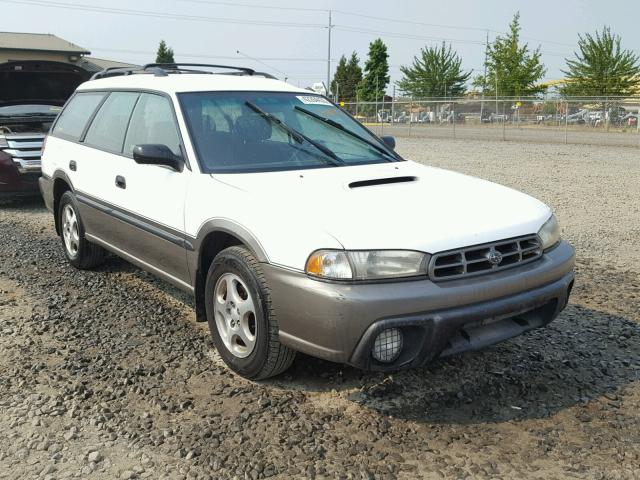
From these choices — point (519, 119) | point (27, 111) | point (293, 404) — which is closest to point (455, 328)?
point (293, 404)

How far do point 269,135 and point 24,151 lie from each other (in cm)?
598

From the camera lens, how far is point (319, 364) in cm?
400

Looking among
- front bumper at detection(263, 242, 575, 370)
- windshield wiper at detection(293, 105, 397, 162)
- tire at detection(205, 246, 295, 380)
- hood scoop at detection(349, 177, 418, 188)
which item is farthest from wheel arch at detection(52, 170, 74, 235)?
front bumper at detection(263, 242, 575, 370)

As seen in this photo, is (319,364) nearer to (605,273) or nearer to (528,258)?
(528,258)

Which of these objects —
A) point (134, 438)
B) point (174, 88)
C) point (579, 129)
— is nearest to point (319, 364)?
point (134, 438)

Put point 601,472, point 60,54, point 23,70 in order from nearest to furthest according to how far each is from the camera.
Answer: point 601,472, point 23,70, point 60,54

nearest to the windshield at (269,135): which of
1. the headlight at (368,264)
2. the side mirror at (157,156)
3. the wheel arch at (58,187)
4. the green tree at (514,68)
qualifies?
the side mirror at (157,156)

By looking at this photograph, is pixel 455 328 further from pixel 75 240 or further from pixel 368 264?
pixel 75 240

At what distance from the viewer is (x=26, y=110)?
986 centimetres

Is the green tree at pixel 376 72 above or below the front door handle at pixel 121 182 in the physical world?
above

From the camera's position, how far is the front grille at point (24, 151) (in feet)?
→ 29.6

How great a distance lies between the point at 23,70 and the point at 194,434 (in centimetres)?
828

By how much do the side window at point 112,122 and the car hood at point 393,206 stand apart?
152cm

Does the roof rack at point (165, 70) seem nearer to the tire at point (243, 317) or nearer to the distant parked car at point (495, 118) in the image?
the tire at point (243, 317)
